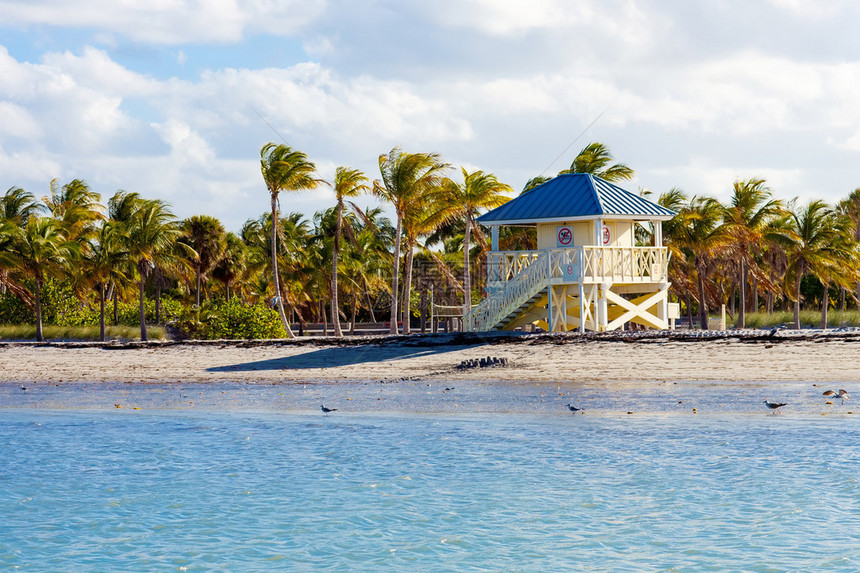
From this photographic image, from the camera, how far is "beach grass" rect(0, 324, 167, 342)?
1532 inches

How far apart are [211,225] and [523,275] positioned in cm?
2649

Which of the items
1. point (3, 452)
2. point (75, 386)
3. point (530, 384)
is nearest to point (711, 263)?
point (530, 384)

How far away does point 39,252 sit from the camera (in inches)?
1485

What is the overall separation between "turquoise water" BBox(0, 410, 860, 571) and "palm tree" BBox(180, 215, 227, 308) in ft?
111

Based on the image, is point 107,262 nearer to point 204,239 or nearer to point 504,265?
point 204,239

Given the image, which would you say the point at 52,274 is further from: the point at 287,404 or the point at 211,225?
the point at 287,404

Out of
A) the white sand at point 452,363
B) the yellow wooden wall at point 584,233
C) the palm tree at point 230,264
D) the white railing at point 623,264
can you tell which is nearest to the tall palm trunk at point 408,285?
the yellow wooden wall at point 584,233

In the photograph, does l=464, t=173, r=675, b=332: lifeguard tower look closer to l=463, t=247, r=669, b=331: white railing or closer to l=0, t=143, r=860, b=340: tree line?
l=463, t=247, r=669, b=331: white railing

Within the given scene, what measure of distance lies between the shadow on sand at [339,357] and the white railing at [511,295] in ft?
6.72

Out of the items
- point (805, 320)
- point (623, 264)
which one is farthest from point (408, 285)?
point (805, 320)

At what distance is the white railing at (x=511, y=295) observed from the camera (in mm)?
25625

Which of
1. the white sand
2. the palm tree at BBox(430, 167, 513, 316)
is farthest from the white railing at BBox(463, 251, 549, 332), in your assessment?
the palm tree at BBox(430, 167, 513, 316)

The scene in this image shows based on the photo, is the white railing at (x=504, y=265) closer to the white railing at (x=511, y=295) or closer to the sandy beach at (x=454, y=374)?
the white railing at (x=511, y=295)

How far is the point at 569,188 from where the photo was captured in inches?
1072
